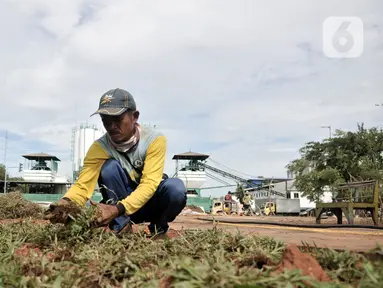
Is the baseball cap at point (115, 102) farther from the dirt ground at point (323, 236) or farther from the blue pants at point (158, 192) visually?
the dirt ground at point (323, 236)

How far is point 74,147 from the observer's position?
66.3 m

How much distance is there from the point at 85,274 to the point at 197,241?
77 centimetres

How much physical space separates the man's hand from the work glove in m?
0.11

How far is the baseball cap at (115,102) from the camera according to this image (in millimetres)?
3139

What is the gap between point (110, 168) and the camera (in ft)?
11.2

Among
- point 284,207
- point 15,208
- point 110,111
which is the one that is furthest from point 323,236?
point 284,207

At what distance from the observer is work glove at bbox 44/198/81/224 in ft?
8.41

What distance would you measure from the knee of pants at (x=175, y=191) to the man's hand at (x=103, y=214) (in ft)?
2.28

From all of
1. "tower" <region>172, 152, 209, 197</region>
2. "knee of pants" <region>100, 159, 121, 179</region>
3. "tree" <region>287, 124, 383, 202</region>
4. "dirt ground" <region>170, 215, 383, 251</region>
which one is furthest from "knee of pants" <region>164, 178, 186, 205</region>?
"tower" <region>172, 152, 209, 197</region>

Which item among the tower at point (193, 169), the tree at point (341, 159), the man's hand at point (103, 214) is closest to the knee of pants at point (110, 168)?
the man's hand at point (103, 214)

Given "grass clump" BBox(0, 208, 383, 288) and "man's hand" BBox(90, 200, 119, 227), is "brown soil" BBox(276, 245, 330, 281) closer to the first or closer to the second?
"grass clump" BBox(0, 208, 383, 288)

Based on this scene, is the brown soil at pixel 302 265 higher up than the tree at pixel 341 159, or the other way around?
the tree at pixel 341 159

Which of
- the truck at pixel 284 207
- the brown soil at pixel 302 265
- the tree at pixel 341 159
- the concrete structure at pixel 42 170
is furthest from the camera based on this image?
the concrete structure at pixel 42 170

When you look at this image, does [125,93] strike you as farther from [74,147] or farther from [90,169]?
[74,147]
